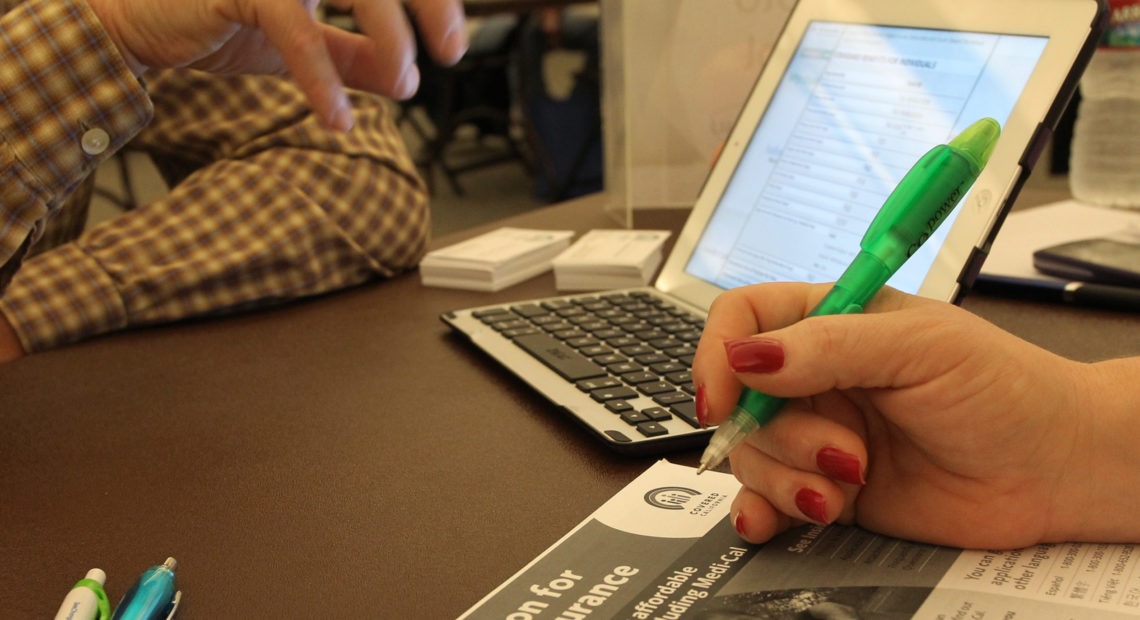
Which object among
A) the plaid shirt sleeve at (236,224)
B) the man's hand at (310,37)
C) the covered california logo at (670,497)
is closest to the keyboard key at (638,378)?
the covered california logo at (670,497)

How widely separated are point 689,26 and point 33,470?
2.68ft

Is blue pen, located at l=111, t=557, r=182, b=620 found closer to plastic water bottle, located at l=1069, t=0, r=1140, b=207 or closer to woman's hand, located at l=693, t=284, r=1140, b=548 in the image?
woman's hand, located at l=693, t=284, r=1140, b=548

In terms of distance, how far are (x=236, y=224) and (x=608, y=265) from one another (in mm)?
337

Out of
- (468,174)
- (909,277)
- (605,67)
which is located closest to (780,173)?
(909,277)

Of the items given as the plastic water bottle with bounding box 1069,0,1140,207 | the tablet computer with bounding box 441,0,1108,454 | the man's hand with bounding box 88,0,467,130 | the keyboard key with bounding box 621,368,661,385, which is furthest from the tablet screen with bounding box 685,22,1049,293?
the plastic water bottle with bounding box 1069,0,1140,207

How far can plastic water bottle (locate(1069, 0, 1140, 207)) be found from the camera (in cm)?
105

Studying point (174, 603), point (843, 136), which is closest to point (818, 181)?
point (843, 136)

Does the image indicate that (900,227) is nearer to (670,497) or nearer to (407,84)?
(670,497)

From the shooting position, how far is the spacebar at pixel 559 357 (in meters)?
0.67

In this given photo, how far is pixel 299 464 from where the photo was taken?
0.59 meters

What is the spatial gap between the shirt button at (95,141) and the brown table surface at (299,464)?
164 millimetres

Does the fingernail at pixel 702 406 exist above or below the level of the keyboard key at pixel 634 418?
above

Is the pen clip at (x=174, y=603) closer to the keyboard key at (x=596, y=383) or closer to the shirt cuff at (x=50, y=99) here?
the keyboard key at (x=596, y=383)

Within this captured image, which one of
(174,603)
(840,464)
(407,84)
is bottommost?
(174,603)
